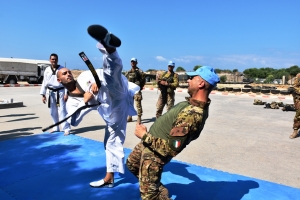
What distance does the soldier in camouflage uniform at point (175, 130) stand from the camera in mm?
2139

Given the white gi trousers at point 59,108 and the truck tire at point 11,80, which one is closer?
the white gi trousers at point 59,108

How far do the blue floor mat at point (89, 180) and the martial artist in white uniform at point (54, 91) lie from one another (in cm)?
160

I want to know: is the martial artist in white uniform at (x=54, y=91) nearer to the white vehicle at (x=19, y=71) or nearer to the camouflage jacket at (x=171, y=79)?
the camouflage jacket at (x=171, y=79)

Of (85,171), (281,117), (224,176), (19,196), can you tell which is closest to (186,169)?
(224,176)

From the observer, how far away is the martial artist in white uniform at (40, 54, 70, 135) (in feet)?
19.9

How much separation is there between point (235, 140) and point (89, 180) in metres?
3.93

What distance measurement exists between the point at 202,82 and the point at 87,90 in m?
1.44

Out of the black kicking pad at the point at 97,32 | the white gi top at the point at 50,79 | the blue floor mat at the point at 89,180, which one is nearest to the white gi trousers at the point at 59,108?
the white gi top at the point at 50,79

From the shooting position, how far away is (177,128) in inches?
83.7

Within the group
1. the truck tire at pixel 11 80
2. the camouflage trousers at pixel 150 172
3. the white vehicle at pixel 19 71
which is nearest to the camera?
the camouflage trousers at pixel 150 172

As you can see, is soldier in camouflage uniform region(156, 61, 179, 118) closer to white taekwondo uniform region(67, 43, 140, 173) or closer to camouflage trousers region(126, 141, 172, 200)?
white taekwondo uniform region(67, 43, 140, 173)

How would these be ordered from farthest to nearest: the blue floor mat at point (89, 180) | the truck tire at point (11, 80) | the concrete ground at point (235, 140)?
the truck tire at point (11, 80) → the concrete ground at point (235, 140) → the blue floor mat at point (89, 180)

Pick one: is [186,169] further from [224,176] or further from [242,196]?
[242,196]

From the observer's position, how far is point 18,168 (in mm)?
4066
